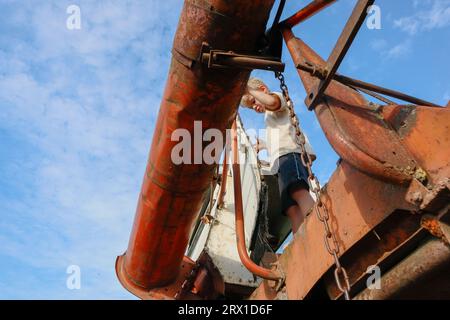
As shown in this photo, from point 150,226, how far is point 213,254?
1.20m

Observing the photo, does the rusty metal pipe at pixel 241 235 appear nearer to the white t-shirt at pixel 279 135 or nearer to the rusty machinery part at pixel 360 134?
the white t-shirt at pixel 279 135

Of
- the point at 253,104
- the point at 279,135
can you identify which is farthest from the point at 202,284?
the point at 253,104

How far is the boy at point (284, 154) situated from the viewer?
3.13 m

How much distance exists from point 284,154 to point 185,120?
1675 mm

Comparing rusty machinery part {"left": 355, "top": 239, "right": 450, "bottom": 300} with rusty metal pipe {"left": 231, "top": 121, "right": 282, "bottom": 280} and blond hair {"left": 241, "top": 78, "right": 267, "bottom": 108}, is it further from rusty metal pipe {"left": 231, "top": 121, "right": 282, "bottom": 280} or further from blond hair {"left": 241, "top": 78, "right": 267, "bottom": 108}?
blond hair {"left": 241, "top": 78, "right": 267, "bottom": 108}

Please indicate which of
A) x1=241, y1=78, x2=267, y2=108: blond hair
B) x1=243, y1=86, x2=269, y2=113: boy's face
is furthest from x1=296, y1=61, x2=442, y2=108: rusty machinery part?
x1=243, y1=86, x2=269, y2=113: boy's face

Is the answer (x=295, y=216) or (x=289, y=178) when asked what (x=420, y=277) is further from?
(x=289, y=178)

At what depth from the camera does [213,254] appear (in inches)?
150

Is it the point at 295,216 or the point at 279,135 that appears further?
the point at 279,135

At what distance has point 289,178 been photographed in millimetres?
3264

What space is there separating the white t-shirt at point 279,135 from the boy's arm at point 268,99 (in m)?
0.07

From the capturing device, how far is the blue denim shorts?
10.5ft

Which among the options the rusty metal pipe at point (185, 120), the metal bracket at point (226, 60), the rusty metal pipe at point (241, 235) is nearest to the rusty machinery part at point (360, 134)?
the metal bracket at point (226, 60)
